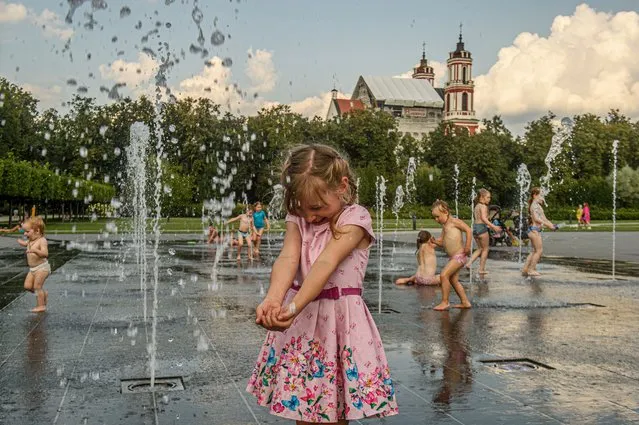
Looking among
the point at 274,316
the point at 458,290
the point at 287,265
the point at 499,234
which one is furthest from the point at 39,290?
the point at 499,234

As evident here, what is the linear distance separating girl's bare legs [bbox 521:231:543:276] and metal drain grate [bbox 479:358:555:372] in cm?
806

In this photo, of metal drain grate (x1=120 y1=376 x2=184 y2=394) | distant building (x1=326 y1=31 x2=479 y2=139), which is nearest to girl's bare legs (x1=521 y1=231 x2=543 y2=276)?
metal drain grate (x1=120 y1=376 x2=184 y2=394)

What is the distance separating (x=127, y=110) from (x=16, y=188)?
2878 cm

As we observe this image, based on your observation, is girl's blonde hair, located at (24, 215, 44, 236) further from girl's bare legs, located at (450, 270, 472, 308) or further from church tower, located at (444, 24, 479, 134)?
church tower, located at (444, 24, 479, 134)

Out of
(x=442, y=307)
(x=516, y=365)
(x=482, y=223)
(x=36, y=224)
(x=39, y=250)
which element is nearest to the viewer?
(x=516, y=365)

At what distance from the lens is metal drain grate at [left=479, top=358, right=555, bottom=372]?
21.6 feet

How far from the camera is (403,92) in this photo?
5487 inches

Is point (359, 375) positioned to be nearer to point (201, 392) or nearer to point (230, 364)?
point (201, 392)

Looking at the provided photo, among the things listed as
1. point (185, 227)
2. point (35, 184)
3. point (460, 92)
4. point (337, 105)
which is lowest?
point (185, 227)

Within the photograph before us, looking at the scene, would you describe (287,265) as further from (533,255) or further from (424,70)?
(424,70)

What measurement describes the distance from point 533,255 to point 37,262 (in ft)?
30.6

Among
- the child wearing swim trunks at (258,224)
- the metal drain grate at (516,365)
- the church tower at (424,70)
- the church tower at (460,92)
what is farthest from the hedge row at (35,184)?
the church tower at (424,70)

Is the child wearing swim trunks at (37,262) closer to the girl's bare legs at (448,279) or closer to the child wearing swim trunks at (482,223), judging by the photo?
the girl's bare legs at (448,279)

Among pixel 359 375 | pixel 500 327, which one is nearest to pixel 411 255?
pixel 500 327
